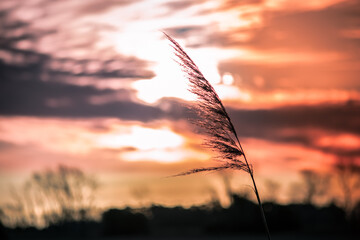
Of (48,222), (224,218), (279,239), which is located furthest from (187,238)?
(48,222)

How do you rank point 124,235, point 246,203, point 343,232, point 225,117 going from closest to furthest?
point 225,117, point 246,203, point 343,232, point 124,235

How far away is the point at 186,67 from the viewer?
4660mm

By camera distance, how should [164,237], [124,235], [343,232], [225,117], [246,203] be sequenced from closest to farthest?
[225,117]
[246,203]
[343,232]
[124,235]
[164,237]

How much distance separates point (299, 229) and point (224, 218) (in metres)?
5.40

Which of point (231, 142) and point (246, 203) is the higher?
point (231, 142)

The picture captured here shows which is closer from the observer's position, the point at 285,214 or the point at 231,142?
the point at 231,142

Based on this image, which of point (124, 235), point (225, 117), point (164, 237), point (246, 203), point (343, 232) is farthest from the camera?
point (164, 237)

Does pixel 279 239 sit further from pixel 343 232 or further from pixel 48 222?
pixel 48 222

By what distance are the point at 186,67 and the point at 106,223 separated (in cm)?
3365

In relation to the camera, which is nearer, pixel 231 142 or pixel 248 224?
pixel 231 142

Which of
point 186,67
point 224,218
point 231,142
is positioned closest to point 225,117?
point 231,142

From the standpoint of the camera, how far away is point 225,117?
4492 mm

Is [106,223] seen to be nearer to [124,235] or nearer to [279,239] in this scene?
Result: [124,235]

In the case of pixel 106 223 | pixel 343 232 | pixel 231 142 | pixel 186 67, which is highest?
pixel 186 67
